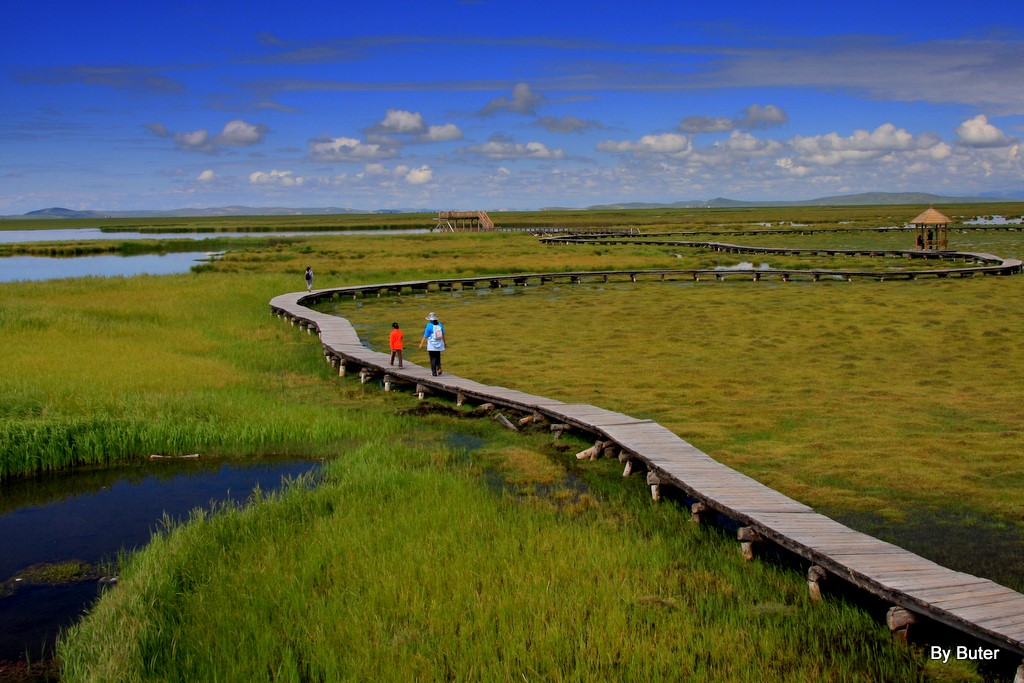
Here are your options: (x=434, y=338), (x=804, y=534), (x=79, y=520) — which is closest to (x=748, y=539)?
(x=804, y=534)

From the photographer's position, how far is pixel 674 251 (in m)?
67.2

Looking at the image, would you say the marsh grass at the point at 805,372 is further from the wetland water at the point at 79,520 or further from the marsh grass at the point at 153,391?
the wetland water at the point at 79,520

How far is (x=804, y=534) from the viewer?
26.3 feet

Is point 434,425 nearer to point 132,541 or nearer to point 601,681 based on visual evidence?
point 132,541

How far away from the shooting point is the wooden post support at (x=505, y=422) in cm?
1425

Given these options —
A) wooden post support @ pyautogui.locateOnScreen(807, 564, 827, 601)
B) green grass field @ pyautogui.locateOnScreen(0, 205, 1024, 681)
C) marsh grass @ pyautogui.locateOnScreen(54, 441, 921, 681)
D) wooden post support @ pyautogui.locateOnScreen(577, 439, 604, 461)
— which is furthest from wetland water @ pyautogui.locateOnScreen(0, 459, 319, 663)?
wooden post support @ pyautogui.locateOnScreen(807, 564, 827, 601)

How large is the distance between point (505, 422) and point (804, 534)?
6.99m

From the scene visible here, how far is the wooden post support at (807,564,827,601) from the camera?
24.7 feet

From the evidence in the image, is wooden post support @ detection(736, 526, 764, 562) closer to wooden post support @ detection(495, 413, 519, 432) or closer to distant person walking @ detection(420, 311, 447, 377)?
wooden post support @ detection(495, 413, 519, 432)

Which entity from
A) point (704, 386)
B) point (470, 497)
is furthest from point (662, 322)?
point (470, 497)

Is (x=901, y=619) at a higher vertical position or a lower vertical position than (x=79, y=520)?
higher

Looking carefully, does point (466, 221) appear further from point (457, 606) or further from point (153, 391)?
point (457, 606)

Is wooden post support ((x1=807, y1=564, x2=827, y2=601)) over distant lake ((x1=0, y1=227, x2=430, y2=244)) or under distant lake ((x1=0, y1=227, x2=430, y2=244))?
under

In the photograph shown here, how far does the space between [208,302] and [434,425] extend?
2061 cm
